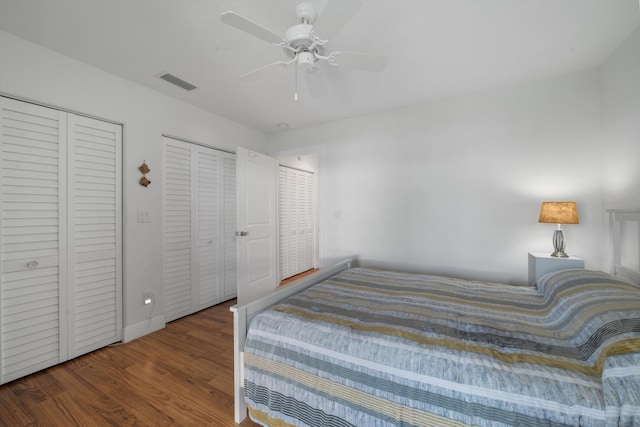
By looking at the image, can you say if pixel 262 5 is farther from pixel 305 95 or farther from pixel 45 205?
pixel 45 205

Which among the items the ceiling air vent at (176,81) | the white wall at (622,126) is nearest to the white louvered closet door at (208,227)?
the ceiling air vent at (176,81)

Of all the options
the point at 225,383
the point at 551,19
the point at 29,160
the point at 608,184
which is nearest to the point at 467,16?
the point at 551,19

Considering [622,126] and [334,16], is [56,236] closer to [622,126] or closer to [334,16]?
[334,16]

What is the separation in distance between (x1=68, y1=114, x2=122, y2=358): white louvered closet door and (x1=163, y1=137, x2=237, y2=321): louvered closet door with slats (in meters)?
0.45

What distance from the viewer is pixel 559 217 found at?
210 cm

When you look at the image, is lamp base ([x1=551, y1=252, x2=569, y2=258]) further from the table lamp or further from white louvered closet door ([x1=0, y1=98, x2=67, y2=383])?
white louvered closet door ([x1=0, y1=98, x2=67, y2=383])

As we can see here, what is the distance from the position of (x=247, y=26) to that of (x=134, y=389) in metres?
2.34

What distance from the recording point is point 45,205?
191cm

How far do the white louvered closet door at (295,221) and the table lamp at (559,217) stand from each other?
10.3ft

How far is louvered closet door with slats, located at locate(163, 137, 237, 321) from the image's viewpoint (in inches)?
108

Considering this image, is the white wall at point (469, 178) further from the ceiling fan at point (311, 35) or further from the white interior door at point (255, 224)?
the ceiling fan at point (311, 35)

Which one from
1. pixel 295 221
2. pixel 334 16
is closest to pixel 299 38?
pixel 334 16

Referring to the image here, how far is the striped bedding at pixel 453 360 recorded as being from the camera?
859 millimetres

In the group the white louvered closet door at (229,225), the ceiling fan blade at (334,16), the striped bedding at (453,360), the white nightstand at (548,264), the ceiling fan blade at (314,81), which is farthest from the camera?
the white louvered closet door at (229,225)
